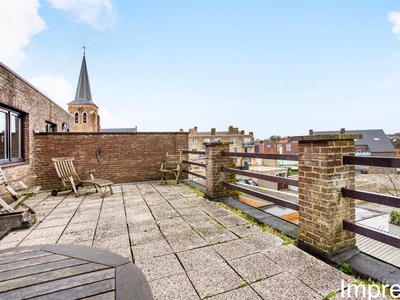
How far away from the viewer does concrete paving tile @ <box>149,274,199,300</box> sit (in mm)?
1501

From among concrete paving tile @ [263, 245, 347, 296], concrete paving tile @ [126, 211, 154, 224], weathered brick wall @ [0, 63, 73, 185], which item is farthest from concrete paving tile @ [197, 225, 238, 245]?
weathered brick wall @ [0, 63, 73, 185]

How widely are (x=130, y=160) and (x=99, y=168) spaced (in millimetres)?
979

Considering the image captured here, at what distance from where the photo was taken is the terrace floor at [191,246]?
160 cm

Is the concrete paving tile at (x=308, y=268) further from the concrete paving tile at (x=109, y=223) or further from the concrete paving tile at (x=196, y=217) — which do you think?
the concrete paving tile at (x=109, y=223)

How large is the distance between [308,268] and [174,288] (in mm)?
1221

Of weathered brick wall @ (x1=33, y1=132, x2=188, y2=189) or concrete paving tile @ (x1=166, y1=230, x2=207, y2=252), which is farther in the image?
weathered brick wall @ (x1=33, y1=132, x2=188, y2=189)

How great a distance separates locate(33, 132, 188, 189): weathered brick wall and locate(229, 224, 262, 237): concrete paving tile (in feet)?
15.2

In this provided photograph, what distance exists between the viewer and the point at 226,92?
832 inches

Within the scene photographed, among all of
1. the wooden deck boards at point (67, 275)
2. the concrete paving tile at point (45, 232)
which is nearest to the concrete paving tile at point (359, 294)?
the wooden deck boards at point (67, 275)

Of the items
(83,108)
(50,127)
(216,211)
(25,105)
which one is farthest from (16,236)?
(83,108)

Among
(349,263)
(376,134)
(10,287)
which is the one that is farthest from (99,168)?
(376,134)

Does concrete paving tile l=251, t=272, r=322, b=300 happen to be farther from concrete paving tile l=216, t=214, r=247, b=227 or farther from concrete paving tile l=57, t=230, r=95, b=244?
concrete paving tile l=57, t=230, r=95, b=244

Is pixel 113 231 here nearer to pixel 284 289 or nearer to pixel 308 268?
pixel 284 289

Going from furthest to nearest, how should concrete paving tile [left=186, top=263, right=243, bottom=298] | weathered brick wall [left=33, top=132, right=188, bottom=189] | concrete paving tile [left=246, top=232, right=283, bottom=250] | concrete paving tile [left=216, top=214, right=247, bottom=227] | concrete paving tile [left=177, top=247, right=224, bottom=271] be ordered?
weathered brick wall [left=33, top=132, right=188, bottom=189] → concrete paving tile [left=216, top=214, right=247, bottom=227] → concrete paving tile [left=246, top=232, right=283, bottom=250] → concrete paving tile [left=177, top=247, right=224, bottom=271] → concrete paving tile [left=186, top=263, right=243, bottom=298]
